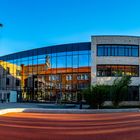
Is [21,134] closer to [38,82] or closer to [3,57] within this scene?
[38,82]

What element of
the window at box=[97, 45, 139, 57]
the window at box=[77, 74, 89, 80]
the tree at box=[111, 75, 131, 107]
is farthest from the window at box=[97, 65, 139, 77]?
the tree at box=[111, 75, 131, 107]

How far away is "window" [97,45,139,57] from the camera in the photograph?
52.7m

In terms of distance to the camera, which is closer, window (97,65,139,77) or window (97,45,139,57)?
window (97,65,139,77)

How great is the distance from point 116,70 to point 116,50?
3099mm

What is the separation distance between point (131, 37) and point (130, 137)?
4084cm

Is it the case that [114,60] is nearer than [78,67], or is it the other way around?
[114,60]

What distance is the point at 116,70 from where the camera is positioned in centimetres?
5238

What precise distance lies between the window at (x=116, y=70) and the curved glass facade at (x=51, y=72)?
188 centimetres

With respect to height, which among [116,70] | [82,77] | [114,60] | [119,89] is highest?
[114,60]

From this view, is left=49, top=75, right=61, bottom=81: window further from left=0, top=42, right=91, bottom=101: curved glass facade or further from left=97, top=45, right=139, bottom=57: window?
left=97, top=45, right=139, bottom=57: window

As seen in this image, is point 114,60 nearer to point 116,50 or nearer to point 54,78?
point 116,50

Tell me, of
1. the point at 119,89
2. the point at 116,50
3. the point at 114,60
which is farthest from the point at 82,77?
the point at 119,89

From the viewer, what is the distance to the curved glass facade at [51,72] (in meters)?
53.7

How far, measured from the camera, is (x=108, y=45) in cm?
5284
